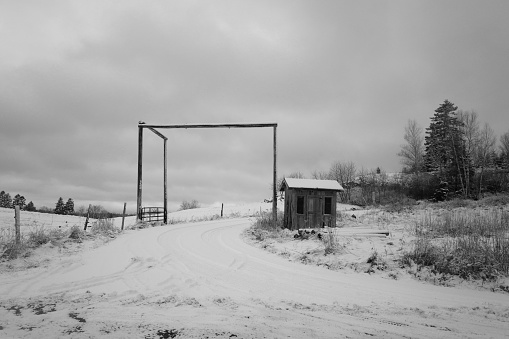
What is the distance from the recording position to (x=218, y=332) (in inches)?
141

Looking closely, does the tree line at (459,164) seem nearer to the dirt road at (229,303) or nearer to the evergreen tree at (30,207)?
the dirt road at (229,303)

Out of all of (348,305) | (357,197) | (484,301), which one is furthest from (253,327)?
(357,197)

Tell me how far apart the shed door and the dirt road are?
12.1 m

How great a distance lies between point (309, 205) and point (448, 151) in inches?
1181

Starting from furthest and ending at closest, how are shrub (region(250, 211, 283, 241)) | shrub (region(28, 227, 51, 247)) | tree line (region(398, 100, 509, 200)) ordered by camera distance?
tree line (region(398, 100, 509, 200)), shrub (region(250, 211, 283, 241)), shrub (region(28, 227, 51, 247))

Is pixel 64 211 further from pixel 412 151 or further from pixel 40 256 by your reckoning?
pixel 412 151

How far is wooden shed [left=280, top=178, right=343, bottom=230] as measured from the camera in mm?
19656

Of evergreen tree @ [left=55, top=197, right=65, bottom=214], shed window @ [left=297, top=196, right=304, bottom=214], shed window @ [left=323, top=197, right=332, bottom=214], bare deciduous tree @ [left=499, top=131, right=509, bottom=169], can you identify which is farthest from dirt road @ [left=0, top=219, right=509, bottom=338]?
evergreen tree @ [left=55, top=197, right=65, bottom=214]

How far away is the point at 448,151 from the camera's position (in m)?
38.1

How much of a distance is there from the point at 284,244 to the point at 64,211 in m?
58.5

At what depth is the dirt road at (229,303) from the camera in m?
3.69

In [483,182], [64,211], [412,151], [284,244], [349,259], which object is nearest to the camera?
[349,259]

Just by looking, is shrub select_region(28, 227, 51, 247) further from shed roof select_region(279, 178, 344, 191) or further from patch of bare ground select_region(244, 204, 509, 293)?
shed roof select_region(279, 178, 344, 191)

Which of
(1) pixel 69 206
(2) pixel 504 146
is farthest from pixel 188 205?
(2) pixel 504 146
